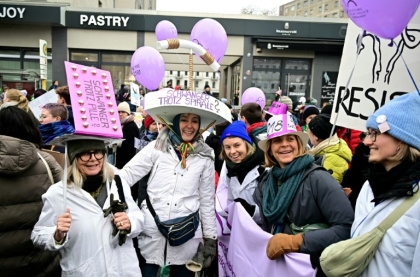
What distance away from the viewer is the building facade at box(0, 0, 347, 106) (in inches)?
622

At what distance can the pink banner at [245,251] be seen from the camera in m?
1.97

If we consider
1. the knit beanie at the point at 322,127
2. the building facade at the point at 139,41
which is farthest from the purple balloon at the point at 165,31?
the building facade at the point at 139,41

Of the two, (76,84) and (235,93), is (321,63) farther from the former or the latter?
(76,84)

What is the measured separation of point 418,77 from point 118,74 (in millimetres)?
16167

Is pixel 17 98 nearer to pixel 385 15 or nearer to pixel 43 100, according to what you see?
pixel 43 100

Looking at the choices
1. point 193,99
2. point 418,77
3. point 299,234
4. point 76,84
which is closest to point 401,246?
point 299,234

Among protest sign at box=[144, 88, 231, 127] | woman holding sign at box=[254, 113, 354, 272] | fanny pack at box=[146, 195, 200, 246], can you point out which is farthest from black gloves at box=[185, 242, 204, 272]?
protest sign at box=[144, 88, 231, 127]

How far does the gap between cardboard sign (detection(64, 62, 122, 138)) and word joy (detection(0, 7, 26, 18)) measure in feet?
53.0

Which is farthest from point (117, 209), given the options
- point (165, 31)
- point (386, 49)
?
point (165, 31)

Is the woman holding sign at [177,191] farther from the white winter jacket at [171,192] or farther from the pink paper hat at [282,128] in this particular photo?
the pink paper hat at [282,128]

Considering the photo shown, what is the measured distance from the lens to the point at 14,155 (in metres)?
2.34

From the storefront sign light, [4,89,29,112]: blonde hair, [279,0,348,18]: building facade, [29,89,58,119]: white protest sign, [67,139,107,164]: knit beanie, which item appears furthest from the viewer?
[279,0,348,18]: building facade

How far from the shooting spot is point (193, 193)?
8.90 feet

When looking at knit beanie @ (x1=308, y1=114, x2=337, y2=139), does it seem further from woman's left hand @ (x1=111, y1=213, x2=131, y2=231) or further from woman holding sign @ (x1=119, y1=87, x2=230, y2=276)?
woman's left hand @ (x1=111, y1=213, x2=131, y2=231)
